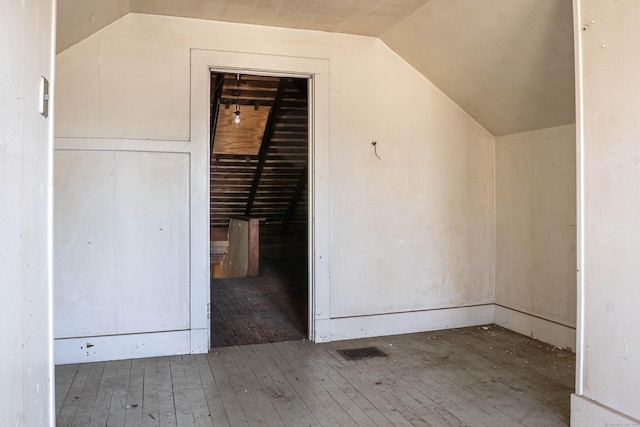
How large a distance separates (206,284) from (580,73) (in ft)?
9.55

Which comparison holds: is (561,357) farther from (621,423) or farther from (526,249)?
(621,423)

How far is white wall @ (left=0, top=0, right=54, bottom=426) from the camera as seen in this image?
133cm

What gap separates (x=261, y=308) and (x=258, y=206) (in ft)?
11.8

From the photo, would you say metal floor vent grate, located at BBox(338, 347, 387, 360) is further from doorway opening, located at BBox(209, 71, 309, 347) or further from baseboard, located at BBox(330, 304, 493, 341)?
doorway opening, located at BBox(209, 71, 309, 347)

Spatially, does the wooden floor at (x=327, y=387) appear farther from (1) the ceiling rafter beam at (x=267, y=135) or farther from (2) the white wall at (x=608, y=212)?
(1) the ceiling rafter beam at (x=267, y=135)

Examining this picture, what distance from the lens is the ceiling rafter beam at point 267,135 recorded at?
Answer: 20.5 feet

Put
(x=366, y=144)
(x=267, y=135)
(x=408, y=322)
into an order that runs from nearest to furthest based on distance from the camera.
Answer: (x=366, y=144)
(x=408, y=322)
(x=267, y=135)

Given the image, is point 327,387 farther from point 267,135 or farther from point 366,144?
point 267,135

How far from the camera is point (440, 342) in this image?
400cm

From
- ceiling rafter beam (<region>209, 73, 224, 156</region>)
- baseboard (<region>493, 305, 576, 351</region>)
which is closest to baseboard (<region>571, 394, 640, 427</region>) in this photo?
baseboard (<region>493, 305, 576, 351</region>)

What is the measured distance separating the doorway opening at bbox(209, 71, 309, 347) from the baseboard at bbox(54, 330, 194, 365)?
0.41 metres

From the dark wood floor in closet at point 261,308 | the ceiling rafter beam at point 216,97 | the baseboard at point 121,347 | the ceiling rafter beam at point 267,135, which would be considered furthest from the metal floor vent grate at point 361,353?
the ceiling rafter beam at point 267,135

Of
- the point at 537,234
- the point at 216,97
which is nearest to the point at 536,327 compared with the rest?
the point at 537,234

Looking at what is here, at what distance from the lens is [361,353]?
3721 millimetres
